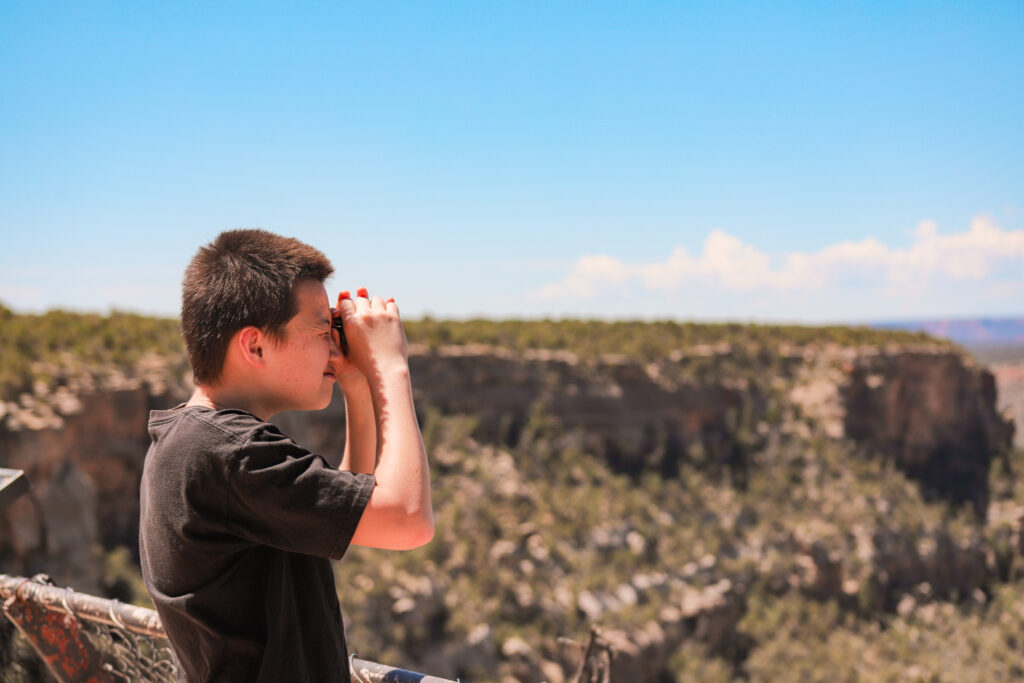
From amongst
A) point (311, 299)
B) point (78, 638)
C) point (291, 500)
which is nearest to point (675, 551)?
point (78, 638)

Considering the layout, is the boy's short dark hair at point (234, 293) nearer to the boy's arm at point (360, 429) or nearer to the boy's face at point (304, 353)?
the boy's face at point (304, 353)

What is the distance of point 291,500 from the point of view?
47.7 inches

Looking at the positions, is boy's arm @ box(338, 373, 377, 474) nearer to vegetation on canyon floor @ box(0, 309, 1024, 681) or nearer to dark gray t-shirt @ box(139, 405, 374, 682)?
dark gray t-shirt @ box(139, 405, 374, 682)

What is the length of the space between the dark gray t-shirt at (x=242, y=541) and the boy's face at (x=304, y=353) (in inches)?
5.1

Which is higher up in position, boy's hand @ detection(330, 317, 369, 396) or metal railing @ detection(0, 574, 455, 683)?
boy's hand @ detection(330, 317, 369, 396)

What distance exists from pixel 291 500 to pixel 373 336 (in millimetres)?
391

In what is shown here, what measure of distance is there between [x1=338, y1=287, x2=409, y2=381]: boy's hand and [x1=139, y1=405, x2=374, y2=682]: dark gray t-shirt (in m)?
0.23

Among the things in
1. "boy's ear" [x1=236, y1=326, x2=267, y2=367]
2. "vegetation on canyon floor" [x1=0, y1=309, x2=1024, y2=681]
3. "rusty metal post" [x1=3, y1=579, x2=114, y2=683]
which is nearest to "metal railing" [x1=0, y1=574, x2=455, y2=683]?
"rusty metal post" [x1=3, y1=579, x2=114, y2=683]

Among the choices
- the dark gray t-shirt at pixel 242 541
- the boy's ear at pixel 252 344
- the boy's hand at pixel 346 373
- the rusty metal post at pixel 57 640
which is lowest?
the rusty metal post at pixel 57 640

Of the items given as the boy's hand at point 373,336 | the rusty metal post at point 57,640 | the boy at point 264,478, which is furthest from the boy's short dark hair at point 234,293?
the rusty metal post at point 57,640

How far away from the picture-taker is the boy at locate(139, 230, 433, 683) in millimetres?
1236

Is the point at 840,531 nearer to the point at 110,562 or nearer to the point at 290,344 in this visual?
the point at 110,562

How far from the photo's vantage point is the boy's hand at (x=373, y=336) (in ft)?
4.83

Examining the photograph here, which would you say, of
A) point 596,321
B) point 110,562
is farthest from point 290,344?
point 596,321
